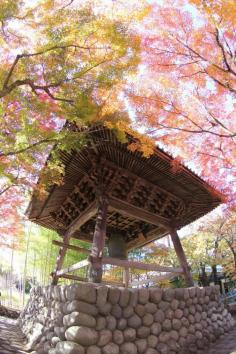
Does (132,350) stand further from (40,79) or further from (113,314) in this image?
(40,79)

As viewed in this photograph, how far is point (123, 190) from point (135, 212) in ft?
2.06

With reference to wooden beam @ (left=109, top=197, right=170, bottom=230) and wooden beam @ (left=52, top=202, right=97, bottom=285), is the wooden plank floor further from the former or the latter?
wooden beam @ (left=109, top=197, right=170, bottom=230)

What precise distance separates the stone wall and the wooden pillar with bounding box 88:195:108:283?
534 millimetres

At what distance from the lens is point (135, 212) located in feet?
23.8

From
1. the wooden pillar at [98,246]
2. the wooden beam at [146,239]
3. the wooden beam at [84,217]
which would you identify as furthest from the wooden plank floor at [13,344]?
the wooden beam at [146,239]

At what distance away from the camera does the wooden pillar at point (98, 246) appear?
5816mm

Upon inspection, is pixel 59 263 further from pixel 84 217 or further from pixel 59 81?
pixel 59 81

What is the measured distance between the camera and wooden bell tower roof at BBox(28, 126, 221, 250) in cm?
630

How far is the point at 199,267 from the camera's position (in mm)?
18516

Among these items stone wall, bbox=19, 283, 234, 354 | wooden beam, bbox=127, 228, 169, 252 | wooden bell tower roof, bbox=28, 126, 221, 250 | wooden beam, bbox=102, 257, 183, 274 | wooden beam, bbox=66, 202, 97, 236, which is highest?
wooden bell tower roof, bbox=28, 126, 221, 250

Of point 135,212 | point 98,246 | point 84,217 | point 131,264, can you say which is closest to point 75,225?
point 84,217

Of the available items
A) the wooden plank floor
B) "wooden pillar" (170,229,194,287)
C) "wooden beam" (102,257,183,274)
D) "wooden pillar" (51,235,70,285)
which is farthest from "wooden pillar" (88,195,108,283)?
"wooden pillar" (51,235,70,285)

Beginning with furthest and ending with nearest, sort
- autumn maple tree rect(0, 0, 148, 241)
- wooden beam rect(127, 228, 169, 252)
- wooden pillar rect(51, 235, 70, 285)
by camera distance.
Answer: wooden beam rect(127, 228, 169, 252)
wooden pillar rect(51, 235, 70, 285)
autumn maple tree rect(0, 0, 148, 241)

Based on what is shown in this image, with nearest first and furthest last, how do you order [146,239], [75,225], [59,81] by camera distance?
[59,81] < [75,225] < [146,239]
